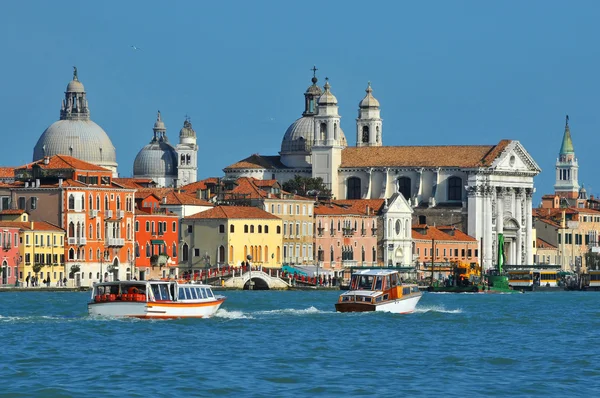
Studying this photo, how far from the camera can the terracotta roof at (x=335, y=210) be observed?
98206 millimetres

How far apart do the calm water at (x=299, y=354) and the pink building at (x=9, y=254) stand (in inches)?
826

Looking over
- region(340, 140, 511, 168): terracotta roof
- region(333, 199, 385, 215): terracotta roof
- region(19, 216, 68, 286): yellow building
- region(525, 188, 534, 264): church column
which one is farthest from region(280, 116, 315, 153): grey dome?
region(19, 216, 68, 286): yellow building

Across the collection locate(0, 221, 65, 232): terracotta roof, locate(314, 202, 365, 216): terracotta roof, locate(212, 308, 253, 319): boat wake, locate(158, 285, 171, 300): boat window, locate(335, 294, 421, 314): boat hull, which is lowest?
locate(212, 308, 253, 319): boat wake

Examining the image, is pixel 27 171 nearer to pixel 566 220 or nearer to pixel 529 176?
pixel 529 176

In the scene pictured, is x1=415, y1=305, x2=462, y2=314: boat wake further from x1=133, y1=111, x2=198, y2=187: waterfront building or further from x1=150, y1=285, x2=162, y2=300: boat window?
x1=133, y1=111, x2=198, y2=187: waterfront building

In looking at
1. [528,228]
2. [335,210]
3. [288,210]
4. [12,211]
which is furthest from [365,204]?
[12,211]

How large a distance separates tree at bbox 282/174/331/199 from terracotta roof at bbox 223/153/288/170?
4.93 metres

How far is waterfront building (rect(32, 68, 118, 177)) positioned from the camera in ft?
400

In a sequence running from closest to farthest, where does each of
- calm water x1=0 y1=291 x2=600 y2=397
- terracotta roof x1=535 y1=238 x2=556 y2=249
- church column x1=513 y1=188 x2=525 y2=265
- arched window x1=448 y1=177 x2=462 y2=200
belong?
calm water x1=0 y1=291 x2=600 y2=397, arched window x1=448 y1=177 x2=462 y2=200, church column x1=513 y1=188 x2=525 y2=265, terracotta roof x1=535 y1=238 x2=556 y2=249

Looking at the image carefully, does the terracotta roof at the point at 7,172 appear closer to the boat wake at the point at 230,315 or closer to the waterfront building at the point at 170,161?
the waterfront building at the point at 170,161

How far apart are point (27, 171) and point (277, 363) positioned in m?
50.1

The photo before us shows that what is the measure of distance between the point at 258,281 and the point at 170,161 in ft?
180

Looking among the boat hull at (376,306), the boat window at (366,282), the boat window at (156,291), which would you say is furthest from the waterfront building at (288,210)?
the boat window at (156,291)

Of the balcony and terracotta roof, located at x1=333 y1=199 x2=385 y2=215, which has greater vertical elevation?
terracotta roof, located at x1=333 y1=199 x2=385 y2=215
